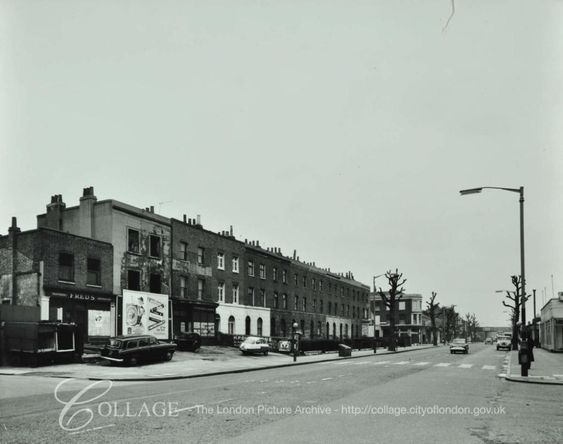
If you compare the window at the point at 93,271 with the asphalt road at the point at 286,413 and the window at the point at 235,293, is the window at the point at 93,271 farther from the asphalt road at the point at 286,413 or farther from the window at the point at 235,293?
the window at the point at 235,293

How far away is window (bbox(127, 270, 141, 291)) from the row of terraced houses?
0.07 m

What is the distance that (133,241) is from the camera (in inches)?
1634

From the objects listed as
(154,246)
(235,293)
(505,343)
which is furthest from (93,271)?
(505,343)

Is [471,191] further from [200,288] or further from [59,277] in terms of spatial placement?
[200,288]

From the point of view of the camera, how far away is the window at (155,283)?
140ft

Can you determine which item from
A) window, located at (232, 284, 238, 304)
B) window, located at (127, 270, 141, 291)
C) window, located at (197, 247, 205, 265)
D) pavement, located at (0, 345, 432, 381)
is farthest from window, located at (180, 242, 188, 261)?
pavement, located at (0, 345, 432, 381)

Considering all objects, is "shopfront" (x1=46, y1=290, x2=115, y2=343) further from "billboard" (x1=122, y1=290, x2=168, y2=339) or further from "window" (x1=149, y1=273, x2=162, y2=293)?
"window" (x1=149, y1=273, x2=162, y2=293)

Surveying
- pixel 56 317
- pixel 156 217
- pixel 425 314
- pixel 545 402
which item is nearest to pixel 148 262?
pixel 156 217

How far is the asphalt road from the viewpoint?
9.89 meters

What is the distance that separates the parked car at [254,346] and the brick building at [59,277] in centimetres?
985

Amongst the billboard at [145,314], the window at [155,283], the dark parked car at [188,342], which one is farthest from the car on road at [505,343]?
the window at [155,283]

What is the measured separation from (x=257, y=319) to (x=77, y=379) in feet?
116

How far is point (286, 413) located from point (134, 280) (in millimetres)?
30310

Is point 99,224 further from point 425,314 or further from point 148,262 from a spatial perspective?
point 425,314
